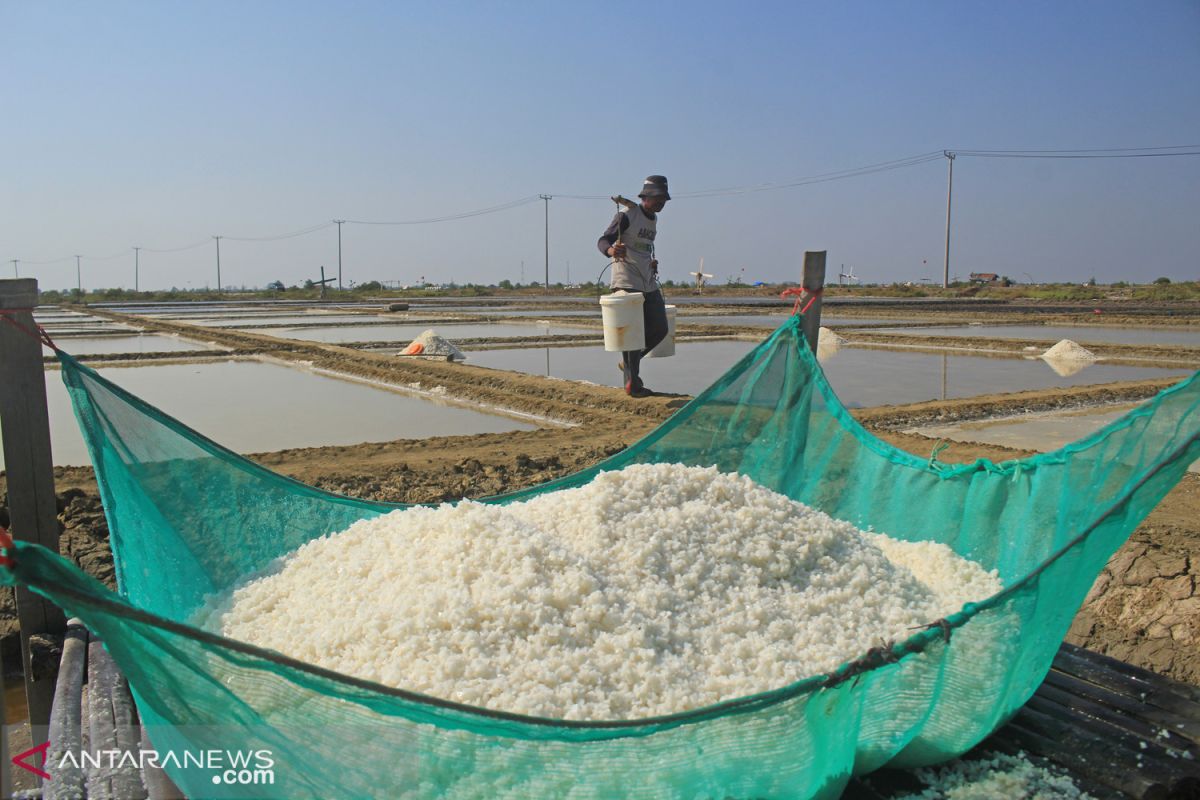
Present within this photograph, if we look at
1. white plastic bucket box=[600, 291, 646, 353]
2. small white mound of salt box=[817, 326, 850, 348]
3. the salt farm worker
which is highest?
the salt farm worker

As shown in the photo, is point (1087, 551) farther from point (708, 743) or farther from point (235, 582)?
point (235, 582)

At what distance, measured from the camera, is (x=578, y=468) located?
14.3 ft

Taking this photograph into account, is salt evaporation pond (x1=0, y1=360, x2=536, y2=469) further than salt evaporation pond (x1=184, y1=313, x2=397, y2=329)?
No

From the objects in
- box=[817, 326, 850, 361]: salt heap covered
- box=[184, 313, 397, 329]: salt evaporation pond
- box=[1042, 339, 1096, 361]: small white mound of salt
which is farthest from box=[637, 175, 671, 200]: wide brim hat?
box=[184, 313, 397, 329]: salt evaporation pond

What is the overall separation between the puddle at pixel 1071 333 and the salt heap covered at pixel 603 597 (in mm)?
11015

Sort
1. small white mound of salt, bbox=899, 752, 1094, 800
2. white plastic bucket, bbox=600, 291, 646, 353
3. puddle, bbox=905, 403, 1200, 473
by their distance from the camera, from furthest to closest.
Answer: white plastic bucket, bbox=600, 291, 646, 353 < puddle, bbox=905, 403, 1200, 473 < small white mound of salt, bbox=899, 752, 1094, 800

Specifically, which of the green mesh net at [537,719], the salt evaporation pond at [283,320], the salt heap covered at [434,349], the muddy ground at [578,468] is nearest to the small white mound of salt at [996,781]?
the green mesh net at [537,719]

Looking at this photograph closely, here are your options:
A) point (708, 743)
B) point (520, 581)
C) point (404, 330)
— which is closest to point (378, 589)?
point (520, 581)

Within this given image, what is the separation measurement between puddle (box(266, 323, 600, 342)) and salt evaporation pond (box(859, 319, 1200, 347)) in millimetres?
4706

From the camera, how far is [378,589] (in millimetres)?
2100

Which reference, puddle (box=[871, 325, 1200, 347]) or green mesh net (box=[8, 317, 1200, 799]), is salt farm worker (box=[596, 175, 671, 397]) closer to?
green mesh net (box=[8, 317, 1200, 799])

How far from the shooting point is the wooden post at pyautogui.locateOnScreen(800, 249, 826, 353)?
3.26 metres

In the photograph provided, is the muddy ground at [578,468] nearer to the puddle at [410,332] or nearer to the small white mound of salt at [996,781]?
the small white mound of salt at [996,781]

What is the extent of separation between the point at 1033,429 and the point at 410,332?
35.5ft
